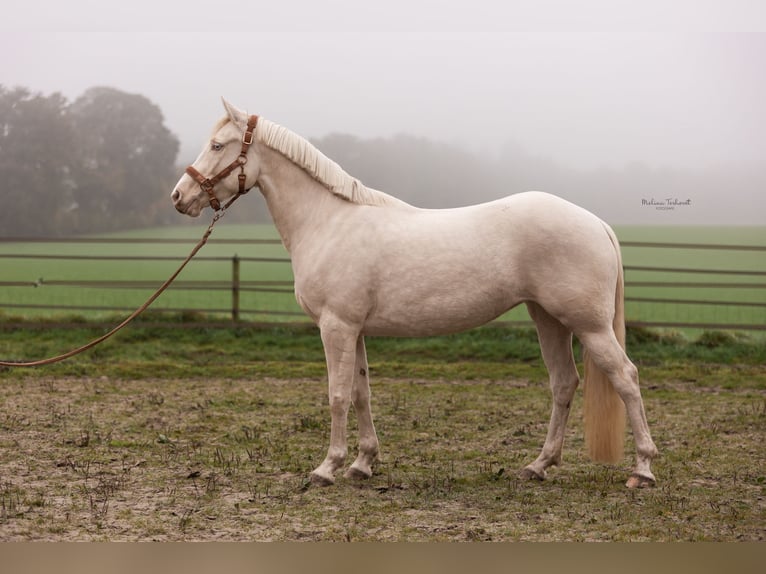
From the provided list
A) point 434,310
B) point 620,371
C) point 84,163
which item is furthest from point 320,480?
point 84,163

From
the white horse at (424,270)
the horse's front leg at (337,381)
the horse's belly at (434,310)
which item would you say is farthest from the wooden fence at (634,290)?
the horse's front leg at (337,381)

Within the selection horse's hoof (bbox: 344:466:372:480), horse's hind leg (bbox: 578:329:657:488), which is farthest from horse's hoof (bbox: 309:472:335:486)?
horse's hind leg (bbox: 578:329:657:488)

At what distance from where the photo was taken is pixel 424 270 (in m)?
4.28

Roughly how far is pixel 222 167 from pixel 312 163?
517mm

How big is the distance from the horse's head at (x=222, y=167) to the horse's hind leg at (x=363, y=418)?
117cm

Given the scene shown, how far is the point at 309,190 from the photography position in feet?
15.0

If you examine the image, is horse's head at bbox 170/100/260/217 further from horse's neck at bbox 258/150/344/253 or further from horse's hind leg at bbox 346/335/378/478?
horse's hind leg at bbox 346/335/378/478

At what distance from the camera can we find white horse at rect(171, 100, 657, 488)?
4.20 meters

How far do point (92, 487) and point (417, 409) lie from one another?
118 inches

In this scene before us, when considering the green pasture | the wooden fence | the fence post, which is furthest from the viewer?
the green pasture

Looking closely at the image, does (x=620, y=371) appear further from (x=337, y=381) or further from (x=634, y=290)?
(x=634, y=290)

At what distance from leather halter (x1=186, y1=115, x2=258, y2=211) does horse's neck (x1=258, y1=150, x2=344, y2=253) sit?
0.12m

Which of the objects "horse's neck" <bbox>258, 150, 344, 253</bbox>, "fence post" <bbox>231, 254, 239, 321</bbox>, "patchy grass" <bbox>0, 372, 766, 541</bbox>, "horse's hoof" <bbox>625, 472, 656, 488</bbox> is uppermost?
"horse's neck" <bbox>258, 150, 344, 253</bbox>

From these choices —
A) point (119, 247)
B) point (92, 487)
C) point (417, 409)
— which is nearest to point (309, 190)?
point (92, 487)
